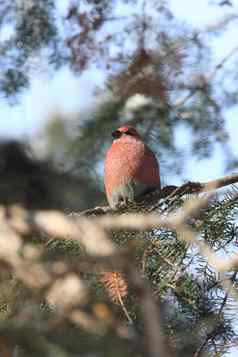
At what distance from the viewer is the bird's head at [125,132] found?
299 cm

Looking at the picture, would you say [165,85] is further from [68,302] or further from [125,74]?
[68,302]

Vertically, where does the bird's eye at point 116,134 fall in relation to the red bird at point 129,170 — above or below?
above

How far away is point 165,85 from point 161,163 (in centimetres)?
43

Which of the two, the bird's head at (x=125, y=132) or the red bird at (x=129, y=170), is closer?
the red bird at (x=129, y=170)

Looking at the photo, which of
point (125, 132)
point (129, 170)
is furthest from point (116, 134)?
point (129, 170)

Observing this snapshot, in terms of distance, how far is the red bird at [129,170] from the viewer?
108 inches

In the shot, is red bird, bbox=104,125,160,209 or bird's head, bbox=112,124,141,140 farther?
bird's head, bbox=112,124,141,140

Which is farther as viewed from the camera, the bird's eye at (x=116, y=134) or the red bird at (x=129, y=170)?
the bird's eye at (x=116, y=134)

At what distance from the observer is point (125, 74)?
2846 millimetres

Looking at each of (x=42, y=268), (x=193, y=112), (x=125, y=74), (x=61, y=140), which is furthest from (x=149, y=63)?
(x=42, y=268)

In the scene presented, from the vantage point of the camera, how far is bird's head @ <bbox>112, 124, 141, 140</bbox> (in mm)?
2986

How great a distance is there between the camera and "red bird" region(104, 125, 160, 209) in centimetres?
273

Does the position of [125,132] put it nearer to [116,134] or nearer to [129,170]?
[116,134]

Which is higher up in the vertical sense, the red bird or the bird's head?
the bird's head
